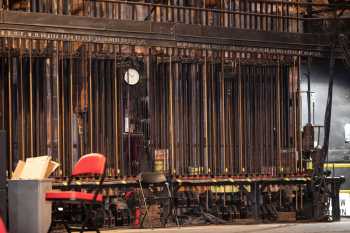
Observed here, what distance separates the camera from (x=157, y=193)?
1088cm

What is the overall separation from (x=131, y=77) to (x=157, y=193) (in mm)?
1786

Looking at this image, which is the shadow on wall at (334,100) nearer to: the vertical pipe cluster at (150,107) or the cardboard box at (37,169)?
the vertical pipe cluster at (150,107)

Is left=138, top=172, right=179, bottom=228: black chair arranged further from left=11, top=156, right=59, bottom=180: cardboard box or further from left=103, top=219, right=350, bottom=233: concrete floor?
left=11, top=156, right=59, bottom=180: cardboard box

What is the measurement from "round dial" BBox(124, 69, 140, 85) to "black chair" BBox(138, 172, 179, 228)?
1.62 meters

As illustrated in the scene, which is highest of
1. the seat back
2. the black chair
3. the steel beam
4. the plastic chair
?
the steel beam

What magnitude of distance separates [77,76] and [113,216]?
2019mm

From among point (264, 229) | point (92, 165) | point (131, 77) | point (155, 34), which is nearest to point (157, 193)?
point (131, 77)

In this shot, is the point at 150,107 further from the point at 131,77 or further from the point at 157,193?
the point at 157,193

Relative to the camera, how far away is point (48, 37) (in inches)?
403

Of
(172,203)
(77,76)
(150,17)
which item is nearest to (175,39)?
(150,17)

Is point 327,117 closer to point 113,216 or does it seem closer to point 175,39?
point 175,39

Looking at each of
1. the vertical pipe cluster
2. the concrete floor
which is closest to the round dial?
the vertical pipe cluster

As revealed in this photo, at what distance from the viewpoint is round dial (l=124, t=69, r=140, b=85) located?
11.4 m

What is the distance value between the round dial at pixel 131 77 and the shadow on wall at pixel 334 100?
3.71m
